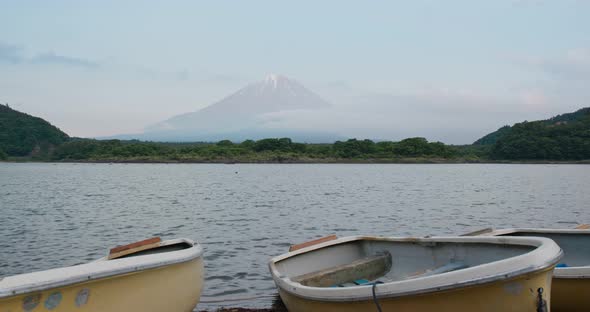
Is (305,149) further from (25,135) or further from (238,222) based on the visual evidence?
(238,222)

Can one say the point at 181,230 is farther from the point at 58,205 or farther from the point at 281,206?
the point at 58,205

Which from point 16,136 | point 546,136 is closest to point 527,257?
point 546,136

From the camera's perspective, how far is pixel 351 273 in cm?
1044

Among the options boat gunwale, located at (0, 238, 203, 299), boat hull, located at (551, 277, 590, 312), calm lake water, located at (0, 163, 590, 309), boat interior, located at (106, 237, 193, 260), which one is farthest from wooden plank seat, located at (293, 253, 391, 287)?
boat hull, located at (551, 277, 590, 312)

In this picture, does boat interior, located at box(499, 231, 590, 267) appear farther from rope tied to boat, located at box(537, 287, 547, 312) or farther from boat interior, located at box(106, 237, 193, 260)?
boat interior, located at box(106, 237, 193, 260)

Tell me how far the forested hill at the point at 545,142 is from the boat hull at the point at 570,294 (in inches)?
5790

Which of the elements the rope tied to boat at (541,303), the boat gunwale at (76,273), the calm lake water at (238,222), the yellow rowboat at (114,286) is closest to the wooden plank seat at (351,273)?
the yellow rowboat at (114,286)

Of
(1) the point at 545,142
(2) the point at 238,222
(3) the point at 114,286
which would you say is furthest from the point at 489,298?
(1) the point at 545,142

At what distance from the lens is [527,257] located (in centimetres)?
675

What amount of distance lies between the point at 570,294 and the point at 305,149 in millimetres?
157459

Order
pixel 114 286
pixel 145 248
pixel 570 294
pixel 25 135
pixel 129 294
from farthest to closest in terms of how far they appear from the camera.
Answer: pixel 25 135 → pixel 145 248 → pixel 570 294 → pixel 129 294 → pixel 114 286

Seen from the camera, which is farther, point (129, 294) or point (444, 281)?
point (129, 294)

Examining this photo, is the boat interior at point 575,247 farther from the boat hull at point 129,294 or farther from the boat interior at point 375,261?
the boat hull at point 129,294

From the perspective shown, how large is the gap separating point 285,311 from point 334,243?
1.73 metres
